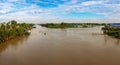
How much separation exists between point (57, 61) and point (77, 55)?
2.00 metres

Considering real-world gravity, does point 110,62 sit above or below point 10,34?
below

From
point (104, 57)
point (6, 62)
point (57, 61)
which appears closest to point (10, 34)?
point (6, 62)

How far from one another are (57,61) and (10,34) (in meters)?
10.8

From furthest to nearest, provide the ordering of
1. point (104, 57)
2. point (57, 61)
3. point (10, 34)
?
point (10, 34), point (104, 57), point (57, 61)

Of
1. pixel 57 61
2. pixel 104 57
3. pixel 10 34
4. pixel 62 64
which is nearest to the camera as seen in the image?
pixel 62 64

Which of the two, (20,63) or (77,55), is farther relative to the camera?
(77,55)

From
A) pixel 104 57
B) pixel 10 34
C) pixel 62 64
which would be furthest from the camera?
pixel 10 34

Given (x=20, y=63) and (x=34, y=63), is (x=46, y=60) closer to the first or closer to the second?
(x=34, y=63)

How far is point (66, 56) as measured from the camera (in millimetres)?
10875

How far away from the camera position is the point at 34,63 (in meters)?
9.37

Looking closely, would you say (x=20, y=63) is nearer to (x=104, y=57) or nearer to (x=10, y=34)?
(x=104, y=57)

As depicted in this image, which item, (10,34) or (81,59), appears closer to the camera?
(81,59)

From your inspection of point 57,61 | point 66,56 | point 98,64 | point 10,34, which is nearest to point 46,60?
point 57,61

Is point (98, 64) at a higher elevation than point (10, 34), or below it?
below
